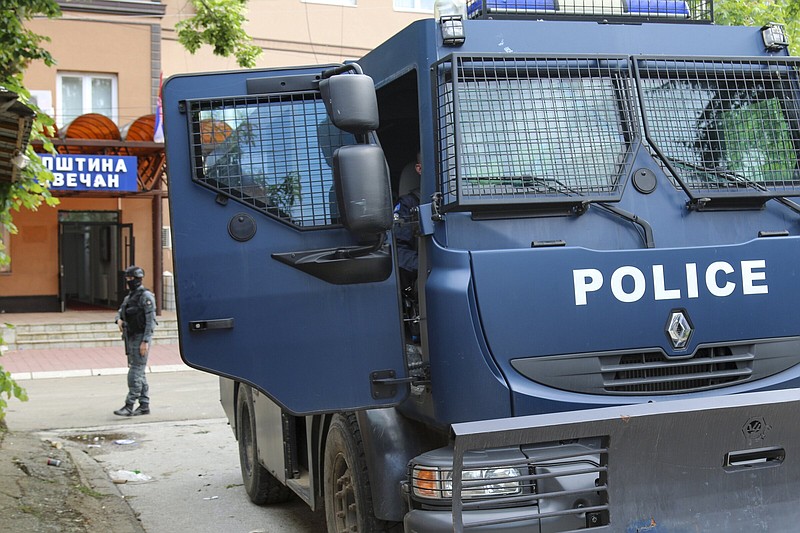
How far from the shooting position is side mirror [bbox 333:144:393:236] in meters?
3.95

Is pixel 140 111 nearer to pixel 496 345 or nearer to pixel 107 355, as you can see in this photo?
pixel 107 355

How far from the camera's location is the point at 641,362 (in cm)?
417

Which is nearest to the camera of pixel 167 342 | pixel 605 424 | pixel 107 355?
pixel 605 424

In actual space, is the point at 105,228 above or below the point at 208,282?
above

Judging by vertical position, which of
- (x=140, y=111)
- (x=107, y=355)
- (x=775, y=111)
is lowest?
(x=107, y=355)

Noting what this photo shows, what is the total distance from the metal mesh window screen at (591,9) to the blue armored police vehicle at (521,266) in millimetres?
25

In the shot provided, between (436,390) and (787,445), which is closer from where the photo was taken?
(787,445)

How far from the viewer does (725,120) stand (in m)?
4.70

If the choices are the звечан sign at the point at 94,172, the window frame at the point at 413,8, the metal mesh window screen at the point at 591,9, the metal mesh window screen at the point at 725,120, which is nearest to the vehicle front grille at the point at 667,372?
the metal mesh window screen at the point at 725,120

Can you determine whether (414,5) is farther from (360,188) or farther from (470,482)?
(470,482)

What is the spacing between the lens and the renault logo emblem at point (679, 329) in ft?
13.6

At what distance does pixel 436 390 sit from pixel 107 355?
54.7 ft

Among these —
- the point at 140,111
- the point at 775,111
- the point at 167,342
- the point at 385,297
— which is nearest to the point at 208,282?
the point at 385,297

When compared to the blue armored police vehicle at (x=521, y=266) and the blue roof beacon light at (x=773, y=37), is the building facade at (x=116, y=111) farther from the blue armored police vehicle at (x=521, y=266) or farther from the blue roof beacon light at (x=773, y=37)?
the blue roof beacon light at (x=773, y=37)
